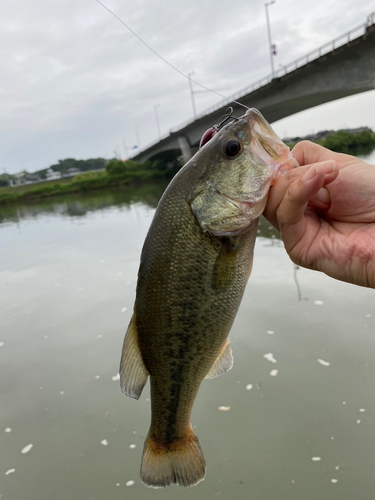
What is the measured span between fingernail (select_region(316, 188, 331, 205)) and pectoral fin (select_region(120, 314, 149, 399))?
1.38 meters

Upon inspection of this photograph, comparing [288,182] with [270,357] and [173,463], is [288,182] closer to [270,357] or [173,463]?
[173,463]

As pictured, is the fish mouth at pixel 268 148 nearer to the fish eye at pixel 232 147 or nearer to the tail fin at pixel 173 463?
the fish eye at pixel 232 147

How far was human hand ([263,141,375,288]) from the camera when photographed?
6.63 feet

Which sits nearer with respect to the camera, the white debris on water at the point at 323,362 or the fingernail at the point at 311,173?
the fingernail at the point at 311,173

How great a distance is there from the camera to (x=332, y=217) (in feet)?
7.82

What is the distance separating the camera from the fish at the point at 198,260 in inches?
77.0

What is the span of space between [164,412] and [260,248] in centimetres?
783

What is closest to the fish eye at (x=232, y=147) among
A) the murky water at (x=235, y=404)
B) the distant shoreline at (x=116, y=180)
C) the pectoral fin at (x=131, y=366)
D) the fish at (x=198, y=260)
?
the fish at (x=198, y=260)

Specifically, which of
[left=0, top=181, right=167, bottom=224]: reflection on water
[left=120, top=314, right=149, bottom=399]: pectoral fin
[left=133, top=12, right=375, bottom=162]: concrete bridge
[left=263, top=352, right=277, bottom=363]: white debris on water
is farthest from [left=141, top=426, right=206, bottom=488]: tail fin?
[left=0, top=181, right=167, bottom=224]: reflection on water

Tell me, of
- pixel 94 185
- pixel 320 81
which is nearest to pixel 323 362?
pixel 320 81

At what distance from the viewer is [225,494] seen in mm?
3354

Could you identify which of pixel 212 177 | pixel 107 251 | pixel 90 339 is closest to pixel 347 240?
pixel 212 177

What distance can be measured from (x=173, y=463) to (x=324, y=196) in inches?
76.0

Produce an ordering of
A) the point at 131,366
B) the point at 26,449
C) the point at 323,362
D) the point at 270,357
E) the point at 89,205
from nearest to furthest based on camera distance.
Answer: the point at 131,366
the point at 26,449
the point at 323,362
the point at 270,357
the point at 89,205
